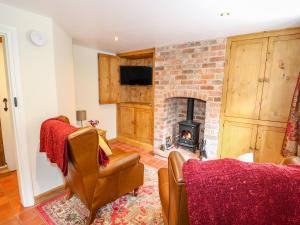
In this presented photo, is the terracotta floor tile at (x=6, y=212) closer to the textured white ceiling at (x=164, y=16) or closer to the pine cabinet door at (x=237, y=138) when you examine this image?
the textured white ceiling at (x=164, y=16)

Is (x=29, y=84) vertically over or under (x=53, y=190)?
over

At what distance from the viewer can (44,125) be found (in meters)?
1.80

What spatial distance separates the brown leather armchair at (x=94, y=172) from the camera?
138cm

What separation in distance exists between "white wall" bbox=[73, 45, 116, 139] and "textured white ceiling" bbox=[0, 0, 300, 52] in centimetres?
84

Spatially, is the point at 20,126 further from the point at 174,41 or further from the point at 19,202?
the point at 174,41

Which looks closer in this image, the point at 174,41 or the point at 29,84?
the point at 29,84

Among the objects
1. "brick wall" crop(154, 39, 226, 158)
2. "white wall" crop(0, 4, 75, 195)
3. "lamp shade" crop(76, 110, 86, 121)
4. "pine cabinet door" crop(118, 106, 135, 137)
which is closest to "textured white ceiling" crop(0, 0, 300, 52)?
"white wall" crop(0, 4, 75, 195)

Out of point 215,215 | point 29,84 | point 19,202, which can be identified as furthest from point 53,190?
point 215,215

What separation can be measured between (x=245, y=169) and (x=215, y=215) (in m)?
0.26

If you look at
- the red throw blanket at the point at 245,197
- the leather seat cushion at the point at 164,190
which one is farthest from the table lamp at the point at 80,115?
the red throw blanket at the point at 245,197

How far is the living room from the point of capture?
834 millimetres

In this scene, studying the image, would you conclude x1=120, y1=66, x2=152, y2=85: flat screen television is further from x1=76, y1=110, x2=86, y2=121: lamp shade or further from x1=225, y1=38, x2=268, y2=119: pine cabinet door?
x1=225, y1=38, x2=268, y2=119: pine cabinet door

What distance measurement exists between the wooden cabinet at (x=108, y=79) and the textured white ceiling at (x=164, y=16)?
1.17 meters

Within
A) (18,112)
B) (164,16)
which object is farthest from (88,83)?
(164,16)
